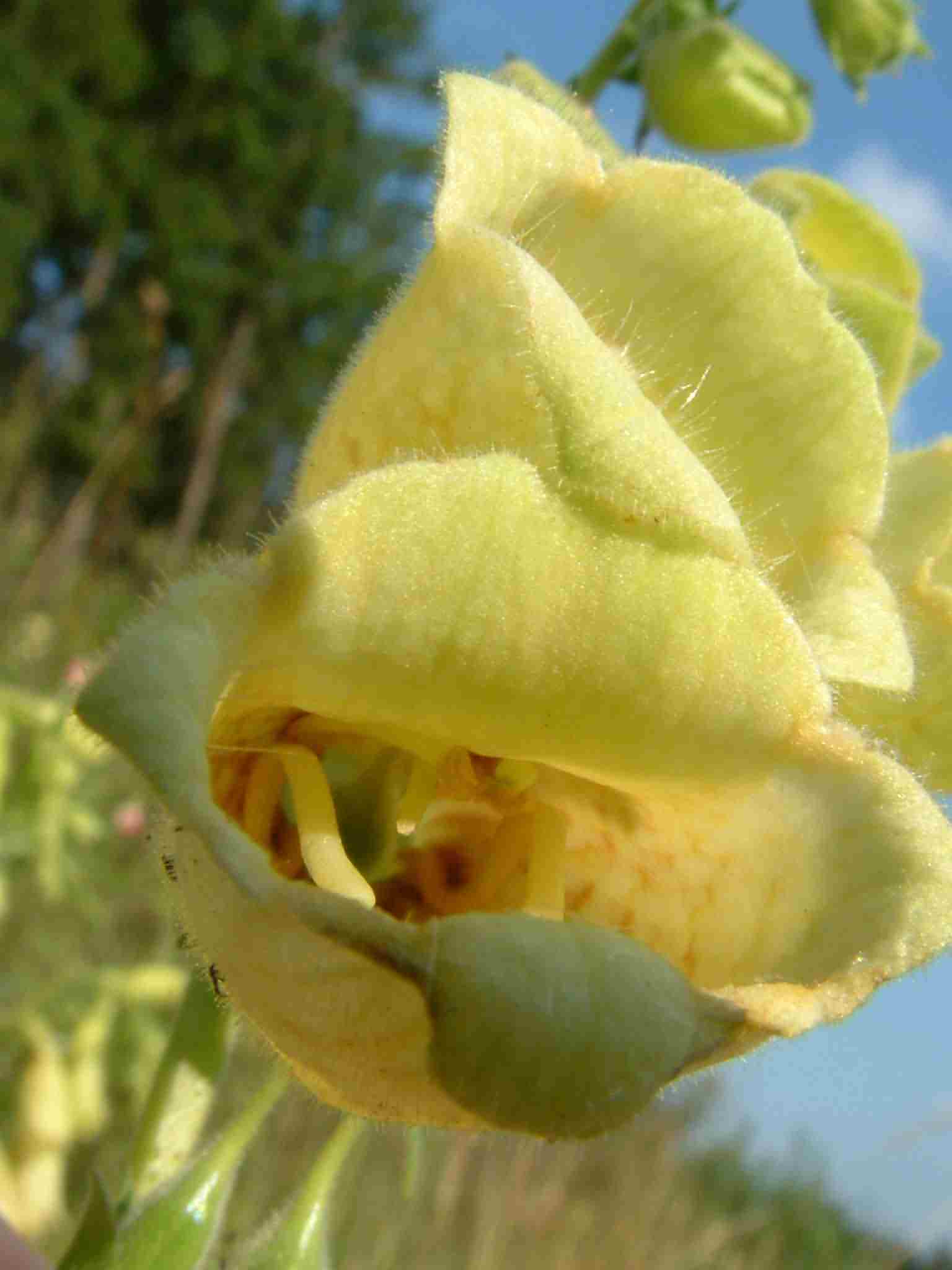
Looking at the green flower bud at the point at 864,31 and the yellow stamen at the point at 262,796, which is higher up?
the green flower bud at the point at 864,31

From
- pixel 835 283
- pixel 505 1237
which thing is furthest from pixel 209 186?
pixel 835 283

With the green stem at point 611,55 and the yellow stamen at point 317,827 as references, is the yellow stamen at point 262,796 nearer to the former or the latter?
the yellow stamen at point 317,827

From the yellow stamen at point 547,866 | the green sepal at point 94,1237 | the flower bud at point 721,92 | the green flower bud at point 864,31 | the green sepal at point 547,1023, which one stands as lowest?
the green sepal at point 94,1237

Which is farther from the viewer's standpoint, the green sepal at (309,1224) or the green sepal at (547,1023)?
the green sepal at (309,1224)

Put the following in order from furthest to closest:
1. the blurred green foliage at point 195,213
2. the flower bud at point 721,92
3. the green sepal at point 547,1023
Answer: the blurred green foliage at point 195,213 → the flower bud at point 721,92 → the green sepal at point 547,1023

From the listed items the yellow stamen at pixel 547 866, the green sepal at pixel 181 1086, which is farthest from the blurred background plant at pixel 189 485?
the yellow stamen at pixel 547 866

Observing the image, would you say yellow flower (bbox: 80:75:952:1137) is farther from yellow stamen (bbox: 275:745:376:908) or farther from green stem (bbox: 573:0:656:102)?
green stem (bbox: 573:0:656:102)

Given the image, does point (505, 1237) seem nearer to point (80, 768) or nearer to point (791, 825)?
point (80, 768)
